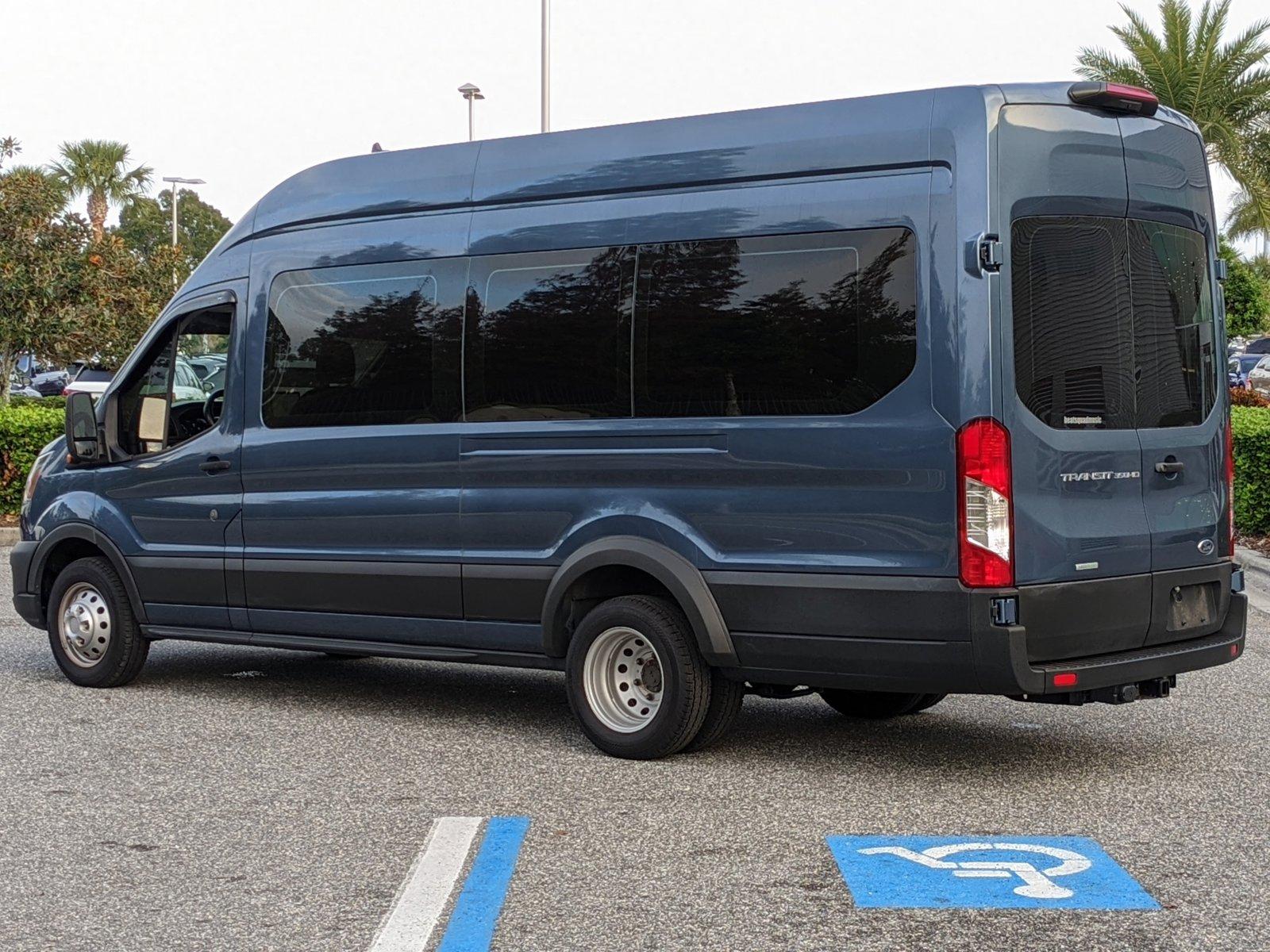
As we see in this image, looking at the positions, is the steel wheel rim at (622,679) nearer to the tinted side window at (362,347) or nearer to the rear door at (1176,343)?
the tinted side window at (362,347)

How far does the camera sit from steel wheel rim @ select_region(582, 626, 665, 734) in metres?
7.38

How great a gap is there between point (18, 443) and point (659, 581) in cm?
1245

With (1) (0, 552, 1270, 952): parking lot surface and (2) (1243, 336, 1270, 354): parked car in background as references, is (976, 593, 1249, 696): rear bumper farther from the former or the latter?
(2) (1243, 336, 1270, 354): parked car in background

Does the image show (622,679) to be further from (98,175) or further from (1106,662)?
(98,175)

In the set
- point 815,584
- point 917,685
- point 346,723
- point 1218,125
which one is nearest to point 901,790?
point 917,685

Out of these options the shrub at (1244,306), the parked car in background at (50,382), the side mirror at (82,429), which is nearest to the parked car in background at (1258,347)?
the shrub at (1244,306)

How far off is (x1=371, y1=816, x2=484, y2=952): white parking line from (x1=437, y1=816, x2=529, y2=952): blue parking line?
2.0 inches

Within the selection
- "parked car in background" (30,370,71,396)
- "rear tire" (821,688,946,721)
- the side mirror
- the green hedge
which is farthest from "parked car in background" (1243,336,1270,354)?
the side mirror

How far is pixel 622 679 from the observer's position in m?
7.47

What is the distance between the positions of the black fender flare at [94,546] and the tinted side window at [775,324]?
11.0 ft

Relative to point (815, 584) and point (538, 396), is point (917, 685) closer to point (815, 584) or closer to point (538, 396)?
point (815, 584)

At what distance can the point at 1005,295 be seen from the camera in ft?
21.2

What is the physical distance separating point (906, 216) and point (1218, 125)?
29.1 m

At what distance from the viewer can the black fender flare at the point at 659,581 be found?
23.0ft
